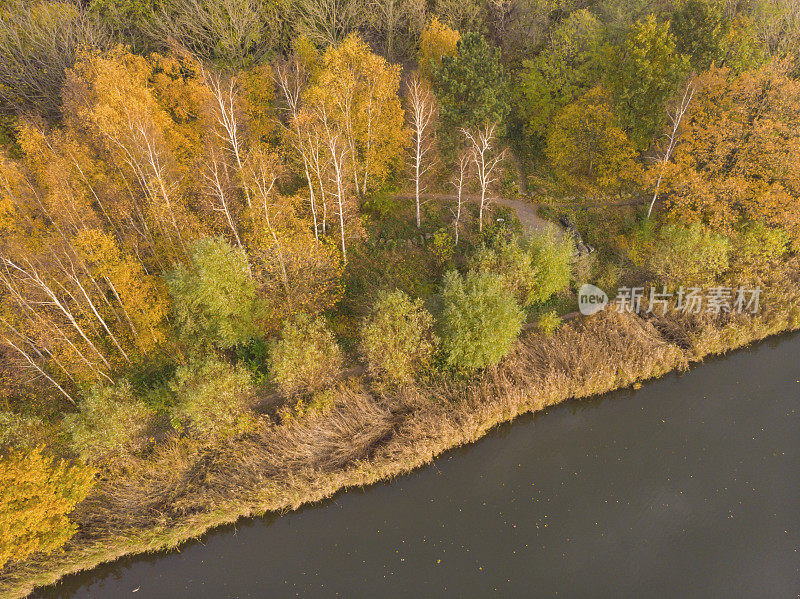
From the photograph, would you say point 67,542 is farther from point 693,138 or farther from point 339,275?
point 693,138

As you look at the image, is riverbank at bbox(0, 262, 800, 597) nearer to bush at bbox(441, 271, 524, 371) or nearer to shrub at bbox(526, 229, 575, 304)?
bush at bbox(441, 271, 524, 371)

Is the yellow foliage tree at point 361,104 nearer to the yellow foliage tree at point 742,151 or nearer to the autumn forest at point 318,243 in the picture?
the autumn forest at point 318,243

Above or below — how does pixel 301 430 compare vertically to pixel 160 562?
above

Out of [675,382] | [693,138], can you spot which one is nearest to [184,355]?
[675,382]

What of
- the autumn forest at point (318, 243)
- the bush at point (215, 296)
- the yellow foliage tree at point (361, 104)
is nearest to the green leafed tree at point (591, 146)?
the autumn forest at point (318, 243)

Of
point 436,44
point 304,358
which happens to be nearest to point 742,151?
point 436,44

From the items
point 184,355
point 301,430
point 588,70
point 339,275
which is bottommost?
point 301,430

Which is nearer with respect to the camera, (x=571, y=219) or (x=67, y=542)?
(x=67, y=542)
